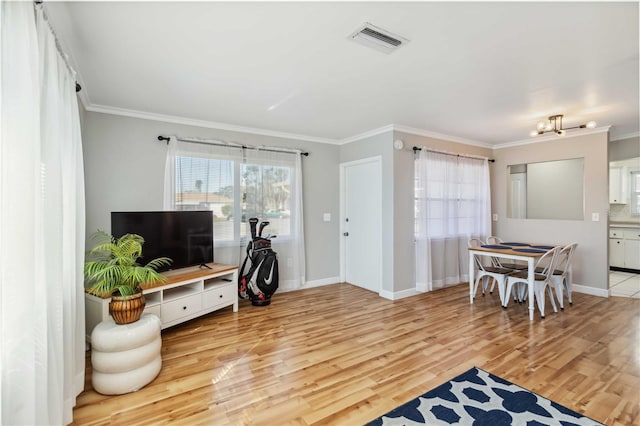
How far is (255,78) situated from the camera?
287cm

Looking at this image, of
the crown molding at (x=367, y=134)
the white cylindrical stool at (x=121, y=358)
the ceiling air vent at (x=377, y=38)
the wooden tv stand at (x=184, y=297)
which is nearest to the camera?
the ceiling air vent at (x=377, y=38)

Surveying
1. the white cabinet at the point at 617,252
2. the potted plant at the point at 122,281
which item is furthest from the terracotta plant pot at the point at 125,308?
the white cabinet at the point at 617,252

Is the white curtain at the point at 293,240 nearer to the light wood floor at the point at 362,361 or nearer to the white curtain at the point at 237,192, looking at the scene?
the white curtain at the point at 237,192

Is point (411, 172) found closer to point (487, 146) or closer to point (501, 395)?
point (487, 146)

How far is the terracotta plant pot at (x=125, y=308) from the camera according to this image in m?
2.40

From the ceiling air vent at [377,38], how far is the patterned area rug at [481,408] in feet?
8.32

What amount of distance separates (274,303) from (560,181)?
5332 millimetres

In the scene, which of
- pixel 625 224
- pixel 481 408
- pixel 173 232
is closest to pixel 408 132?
pixel 173 232

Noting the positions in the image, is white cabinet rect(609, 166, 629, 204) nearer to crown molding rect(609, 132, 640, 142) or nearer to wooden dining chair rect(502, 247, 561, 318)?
crown molding rect(609, 132, 640, 142)

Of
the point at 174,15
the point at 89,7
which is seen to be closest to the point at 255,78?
the point at 174,15

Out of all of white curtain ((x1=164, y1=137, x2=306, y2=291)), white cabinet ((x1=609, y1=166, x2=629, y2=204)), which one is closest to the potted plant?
white curtain ((x1=164, y1=137, x2=306, y2=291))

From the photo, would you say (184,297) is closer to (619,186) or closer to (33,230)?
(33,230)

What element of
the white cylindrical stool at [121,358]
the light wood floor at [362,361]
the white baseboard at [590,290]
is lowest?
the light wood floor at [362,361]

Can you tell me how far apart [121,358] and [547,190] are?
6.66 meters
